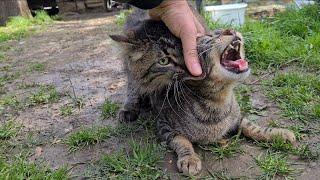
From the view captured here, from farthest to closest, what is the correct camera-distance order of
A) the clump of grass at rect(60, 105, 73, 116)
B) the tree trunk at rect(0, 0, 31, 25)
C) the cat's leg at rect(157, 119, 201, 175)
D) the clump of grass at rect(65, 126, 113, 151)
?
the tree trunk at rect(0, 0, 31, 25), the clump of grass at rect(60, 105, 73, 116), the clump of grass at rect(65, 126, 113, 151), the cat's leg at rect(157, 119, 201, 175)

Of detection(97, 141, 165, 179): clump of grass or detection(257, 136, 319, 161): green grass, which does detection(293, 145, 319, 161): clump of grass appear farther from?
detection(97, 141, 165, 179): clump of grass

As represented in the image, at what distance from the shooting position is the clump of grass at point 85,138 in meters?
2.70

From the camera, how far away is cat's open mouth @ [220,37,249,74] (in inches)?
84.4

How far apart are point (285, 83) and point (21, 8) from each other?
573 cm

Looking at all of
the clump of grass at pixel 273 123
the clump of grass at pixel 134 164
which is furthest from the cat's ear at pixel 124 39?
the clump of grass at pixel 273 123

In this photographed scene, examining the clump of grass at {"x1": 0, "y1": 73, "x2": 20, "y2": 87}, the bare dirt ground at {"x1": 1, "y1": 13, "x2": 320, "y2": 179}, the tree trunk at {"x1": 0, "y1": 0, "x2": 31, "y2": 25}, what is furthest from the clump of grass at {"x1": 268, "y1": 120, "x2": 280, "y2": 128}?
the tree trunk at {"x1": 0, "y1": 0, "x2": 31, "y2": 25}

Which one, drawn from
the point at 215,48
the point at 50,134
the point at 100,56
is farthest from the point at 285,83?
the point at 100,56

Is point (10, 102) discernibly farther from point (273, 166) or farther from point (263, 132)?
point (273, 166)

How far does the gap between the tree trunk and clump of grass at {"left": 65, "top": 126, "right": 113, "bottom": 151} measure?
5448mm

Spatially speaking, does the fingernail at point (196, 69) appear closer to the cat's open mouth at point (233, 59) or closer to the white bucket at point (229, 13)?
the cat's open mouth at point (233, 59)

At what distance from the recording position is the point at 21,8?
7.53 meters

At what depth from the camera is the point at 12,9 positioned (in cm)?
758

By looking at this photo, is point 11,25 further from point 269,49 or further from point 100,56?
point 269,49

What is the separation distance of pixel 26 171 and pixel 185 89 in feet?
3.47
